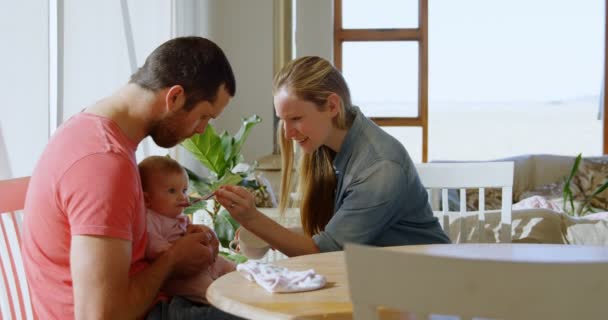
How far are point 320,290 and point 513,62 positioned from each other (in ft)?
21.5

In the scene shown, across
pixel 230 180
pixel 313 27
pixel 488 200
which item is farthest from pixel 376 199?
pixel 313 27

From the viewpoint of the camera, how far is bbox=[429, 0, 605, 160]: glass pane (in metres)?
7.71

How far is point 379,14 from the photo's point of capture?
760cm

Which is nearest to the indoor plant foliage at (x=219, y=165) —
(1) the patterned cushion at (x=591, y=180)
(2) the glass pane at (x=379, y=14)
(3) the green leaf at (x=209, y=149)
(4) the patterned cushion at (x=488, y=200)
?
(3) the green leaf at (x=209, y=149)

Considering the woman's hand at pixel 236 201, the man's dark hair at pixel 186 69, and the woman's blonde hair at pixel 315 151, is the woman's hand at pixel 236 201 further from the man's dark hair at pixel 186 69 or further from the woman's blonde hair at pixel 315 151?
the man's dark hair at pixel 186 69

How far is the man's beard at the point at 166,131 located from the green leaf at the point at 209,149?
1.88 meters

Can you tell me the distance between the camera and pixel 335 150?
Result: 2562 mm

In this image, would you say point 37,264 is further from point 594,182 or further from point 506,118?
point 506,118

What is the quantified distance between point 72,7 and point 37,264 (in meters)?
2.03

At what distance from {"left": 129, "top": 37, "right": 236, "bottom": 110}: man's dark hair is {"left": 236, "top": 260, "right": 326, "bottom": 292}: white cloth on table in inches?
15.6

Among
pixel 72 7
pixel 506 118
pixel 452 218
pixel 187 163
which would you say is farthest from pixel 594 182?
pixel 72 7

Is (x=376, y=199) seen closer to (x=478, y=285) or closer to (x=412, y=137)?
(x=478, y=285)

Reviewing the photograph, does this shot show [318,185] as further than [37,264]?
Yes

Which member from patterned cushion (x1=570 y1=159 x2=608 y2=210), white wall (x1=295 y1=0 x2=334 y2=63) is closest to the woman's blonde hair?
patterned cushion (x1=570 y1=159 x2=608 y2=210)
